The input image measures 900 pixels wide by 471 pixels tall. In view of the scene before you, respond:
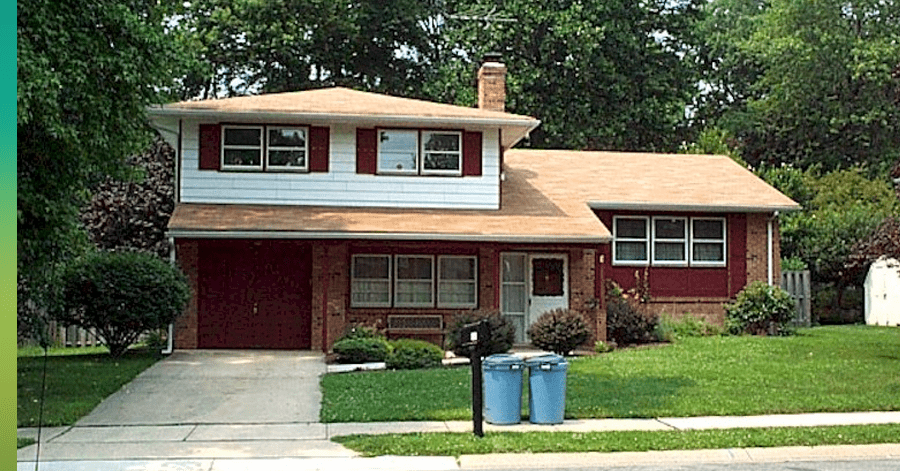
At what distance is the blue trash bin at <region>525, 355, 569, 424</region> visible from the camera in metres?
14.9

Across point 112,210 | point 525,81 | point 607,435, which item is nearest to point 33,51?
point 607,435

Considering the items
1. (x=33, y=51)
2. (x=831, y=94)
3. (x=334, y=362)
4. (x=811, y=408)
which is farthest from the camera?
(x=831, y=94)

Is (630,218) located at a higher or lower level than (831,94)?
Answer: lower

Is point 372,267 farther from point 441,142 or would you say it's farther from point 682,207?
point 682,207

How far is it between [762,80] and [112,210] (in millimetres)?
30762

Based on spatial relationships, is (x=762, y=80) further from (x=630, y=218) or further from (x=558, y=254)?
(x=558, y=254)

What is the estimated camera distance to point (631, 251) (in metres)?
28.8

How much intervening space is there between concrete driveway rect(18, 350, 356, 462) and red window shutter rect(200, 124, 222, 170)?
5.24 metres

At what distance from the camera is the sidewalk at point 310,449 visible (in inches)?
497

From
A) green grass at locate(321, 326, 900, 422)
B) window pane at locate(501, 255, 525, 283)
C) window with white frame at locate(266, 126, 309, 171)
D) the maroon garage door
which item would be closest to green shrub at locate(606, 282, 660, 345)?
green grass at locate(321, 326, 900, 422)

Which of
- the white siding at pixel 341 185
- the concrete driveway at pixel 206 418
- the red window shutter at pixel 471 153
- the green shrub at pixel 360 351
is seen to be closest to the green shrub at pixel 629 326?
the white siding at pixel 341 185

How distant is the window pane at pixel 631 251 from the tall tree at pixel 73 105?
Result: 543 inches

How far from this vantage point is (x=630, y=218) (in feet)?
94.8

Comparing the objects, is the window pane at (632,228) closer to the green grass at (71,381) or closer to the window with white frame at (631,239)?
the window with white frame at (631,239)
